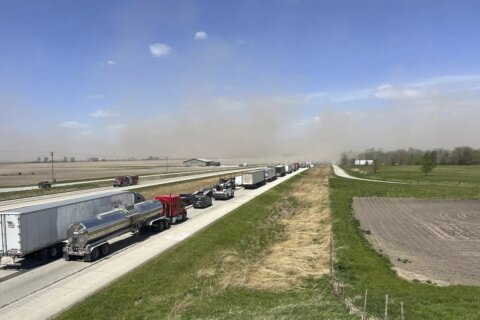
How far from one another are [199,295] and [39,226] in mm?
11365

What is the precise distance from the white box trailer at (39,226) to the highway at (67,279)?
1368mm

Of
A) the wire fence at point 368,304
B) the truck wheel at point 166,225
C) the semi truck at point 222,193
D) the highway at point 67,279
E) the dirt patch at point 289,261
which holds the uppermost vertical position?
the semi truck at point 222,193

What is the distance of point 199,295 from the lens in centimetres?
1831

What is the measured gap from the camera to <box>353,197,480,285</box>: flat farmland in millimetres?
22688

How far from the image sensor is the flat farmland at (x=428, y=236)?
74.4 feet

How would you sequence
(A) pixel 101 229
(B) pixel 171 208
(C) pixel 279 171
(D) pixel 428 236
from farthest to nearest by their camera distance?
(C) pixel 279 171, (B) pixel 171 208, (D) pixel 428 236, (A) pixel 101 229

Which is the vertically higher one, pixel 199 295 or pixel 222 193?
pixel 222 193

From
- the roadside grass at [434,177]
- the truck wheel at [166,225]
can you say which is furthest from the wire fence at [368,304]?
the roadside grass at [434,177]

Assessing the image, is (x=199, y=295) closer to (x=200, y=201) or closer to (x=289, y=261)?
(x=289, y=261)

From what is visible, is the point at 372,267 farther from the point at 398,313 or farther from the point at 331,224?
the point at 331,224

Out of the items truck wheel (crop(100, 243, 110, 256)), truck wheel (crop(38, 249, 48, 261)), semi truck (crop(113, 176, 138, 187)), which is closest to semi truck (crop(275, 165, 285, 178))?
semi truck (crop(113, 176, 138, 187))

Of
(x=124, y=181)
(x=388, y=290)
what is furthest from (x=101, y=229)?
(x=124, y=181)

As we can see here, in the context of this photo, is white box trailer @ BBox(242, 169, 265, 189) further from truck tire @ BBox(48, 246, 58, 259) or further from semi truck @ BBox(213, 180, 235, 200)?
truck tire @ BBox(48, 246, 58, 259)

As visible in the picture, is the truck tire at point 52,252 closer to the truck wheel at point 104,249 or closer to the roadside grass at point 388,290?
the truck wheel at point 104,249
